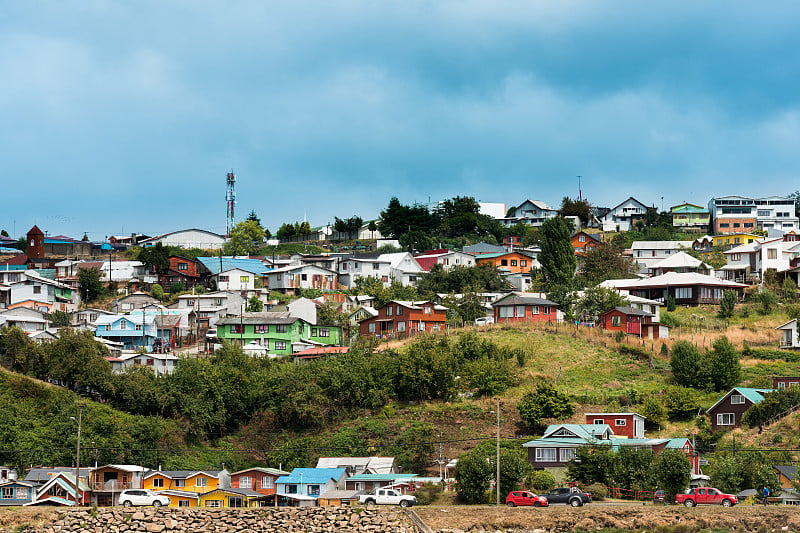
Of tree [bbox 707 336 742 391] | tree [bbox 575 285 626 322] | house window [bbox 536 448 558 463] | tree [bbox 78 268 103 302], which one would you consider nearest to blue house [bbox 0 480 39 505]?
house window [bbox 536 448 558 463]

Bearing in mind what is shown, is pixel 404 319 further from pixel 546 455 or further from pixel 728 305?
pixel 546 455

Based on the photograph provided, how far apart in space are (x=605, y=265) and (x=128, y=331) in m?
36.6

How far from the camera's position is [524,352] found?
60000 millimetres

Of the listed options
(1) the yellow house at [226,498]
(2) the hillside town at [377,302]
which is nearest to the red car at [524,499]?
(2) the hillside town at [377,302]

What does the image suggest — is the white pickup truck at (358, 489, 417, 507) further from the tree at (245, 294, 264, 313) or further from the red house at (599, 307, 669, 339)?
the tree at (245, 294, 264, 313)

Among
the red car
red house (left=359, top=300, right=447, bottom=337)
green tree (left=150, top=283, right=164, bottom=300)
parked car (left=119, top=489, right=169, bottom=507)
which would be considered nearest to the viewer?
the red car

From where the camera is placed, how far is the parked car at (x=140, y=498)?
4291 cm

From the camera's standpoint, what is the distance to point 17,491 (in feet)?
144

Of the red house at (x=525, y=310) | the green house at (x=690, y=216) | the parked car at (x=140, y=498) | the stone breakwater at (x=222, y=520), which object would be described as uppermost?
the green house at (x=690, y=216)

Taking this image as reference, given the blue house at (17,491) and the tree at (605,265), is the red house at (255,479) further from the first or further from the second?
the tree at (605,265)

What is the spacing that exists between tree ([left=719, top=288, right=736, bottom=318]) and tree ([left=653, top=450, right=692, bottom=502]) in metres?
27.8

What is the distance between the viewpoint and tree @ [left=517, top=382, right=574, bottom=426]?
5106 centimetres

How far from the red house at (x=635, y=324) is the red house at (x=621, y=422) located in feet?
49.2

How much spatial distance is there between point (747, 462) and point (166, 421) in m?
27.7
